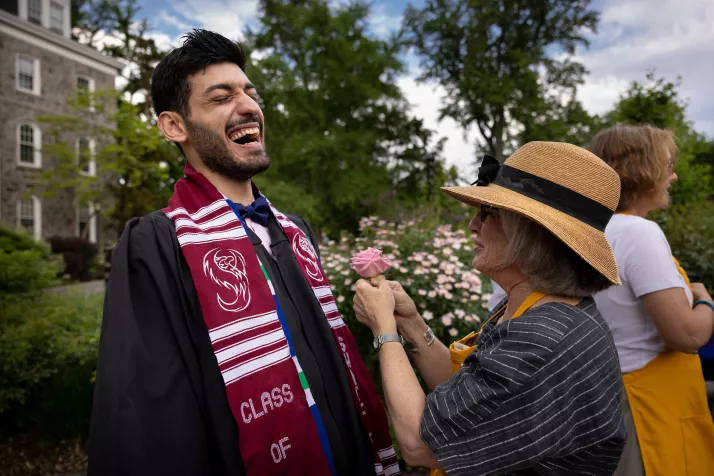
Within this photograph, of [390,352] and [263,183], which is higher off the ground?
[263,183]

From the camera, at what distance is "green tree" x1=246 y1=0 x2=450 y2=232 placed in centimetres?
1565

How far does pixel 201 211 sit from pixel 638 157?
186 centimetres

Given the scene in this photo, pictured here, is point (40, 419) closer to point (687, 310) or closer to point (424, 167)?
point (687, 310)

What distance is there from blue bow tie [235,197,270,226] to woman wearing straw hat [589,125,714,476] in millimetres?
1460

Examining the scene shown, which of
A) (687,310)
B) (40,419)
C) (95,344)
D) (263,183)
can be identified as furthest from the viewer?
(263,183)

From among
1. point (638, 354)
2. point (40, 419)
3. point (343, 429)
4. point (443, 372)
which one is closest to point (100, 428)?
point (343, 429)

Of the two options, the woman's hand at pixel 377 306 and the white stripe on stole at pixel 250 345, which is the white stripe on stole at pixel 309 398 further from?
the woman's hand at pixel 377 306

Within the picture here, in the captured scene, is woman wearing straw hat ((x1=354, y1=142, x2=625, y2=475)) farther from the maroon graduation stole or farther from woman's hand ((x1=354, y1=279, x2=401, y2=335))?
the maroon graduation stole

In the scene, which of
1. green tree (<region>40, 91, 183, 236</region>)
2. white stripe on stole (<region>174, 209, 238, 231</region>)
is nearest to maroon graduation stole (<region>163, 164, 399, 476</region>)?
white stripe on stole (<region>174, 209, 238, 231</region>)

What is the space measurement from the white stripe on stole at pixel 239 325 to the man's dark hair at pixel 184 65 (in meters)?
0.81

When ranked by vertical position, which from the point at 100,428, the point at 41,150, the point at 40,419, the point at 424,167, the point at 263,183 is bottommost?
the point at 40,419

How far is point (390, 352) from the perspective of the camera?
5.03ft

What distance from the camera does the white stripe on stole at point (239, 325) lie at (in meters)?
1.45

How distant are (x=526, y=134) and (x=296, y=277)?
25119mm
